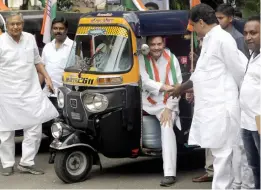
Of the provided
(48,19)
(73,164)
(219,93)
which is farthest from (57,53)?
(219,93)

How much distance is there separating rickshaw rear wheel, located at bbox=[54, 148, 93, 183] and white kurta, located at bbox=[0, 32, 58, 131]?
871mm

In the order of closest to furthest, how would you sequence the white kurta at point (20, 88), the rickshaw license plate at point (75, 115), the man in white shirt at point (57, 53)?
the rickshaw license plate at point (75, 115) < the white kurta at point (20, 88) < the man in white shirt at point (57, 53)

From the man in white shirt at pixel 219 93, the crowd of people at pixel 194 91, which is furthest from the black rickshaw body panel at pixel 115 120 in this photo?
the man in white shirt at pixel 219 93

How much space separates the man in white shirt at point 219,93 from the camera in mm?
6434

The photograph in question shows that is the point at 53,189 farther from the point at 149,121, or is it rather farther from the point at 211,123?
the point at 211,123

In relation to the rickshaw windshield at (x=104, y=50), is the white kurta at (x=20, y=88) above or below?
below

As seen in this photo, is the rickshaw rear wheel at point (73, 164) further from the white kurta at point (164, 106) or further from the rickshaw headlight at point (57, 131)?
the white kurta at point (164, 106)

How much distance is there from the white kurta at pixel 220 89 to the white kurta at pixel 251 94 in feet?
1.92

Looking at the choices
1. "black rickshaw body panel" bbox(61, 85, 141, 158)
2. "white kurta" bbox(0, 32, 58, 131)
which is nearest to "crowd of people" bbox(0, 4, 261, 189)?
"white kurta" bbox(0, 32, 58, 131)

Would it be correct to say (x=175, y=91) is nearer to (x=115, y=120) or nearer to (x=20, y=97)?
(x=115, y=120)

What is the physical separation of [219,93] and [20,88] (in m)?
2.75

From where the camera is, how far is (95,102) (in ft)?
24.8

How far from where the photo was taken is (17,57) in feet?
27.1

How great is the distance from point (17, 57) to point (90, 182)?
166 cm
